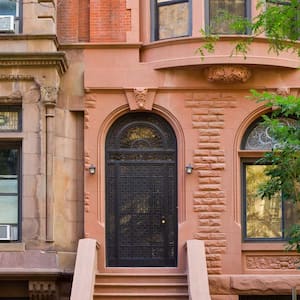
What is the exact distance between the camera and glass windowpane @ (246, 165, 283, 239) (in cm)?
2139

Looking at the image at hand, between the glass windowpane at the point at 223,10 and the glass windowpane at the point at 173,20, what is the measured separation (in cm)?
56

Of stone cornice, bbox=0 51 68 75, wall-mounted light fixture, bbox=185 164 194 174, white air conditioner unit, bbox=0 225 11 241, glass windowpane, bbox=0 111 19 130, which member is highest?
stone cornice, bbox=0 51 68 75

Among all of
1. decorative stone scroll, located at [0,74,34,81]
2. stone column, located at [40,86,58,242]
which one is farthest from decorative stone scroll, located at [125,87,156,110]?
decorative stone scroll, located at [0,74,34,81]

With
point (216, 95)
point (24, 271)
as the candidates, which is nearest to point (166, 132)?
point (216, 95)

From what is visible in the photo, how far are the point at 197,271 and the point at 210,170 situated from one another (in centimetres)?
253

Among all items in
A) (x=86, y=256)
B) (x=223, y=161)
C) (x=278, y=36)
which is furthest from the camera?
A: (x=223, y=161)

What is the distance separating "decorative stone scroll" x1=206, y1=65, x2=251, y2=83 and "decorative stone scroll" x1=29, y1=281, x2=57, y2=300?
5478mm

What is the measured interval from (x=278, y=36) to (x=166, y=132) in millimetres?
7597

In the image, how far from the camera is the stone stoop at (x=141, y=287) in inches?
782

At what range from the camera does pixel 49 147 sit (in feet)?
67.7

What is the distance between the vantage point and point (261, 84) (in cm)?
2116

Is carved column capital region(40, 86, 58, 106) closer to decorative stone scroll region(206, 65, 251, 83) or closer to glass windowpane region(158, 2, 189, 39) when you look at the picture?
glass windowpane region(158, 2, 189, 39)

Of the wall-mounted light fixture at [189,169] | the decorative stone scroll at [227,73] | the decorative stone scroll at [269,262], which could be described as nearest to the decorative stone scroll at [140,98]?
the decorative stone scroll at [227,73]

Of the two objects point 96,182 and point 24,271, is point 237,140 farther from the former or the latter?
point 24,271
